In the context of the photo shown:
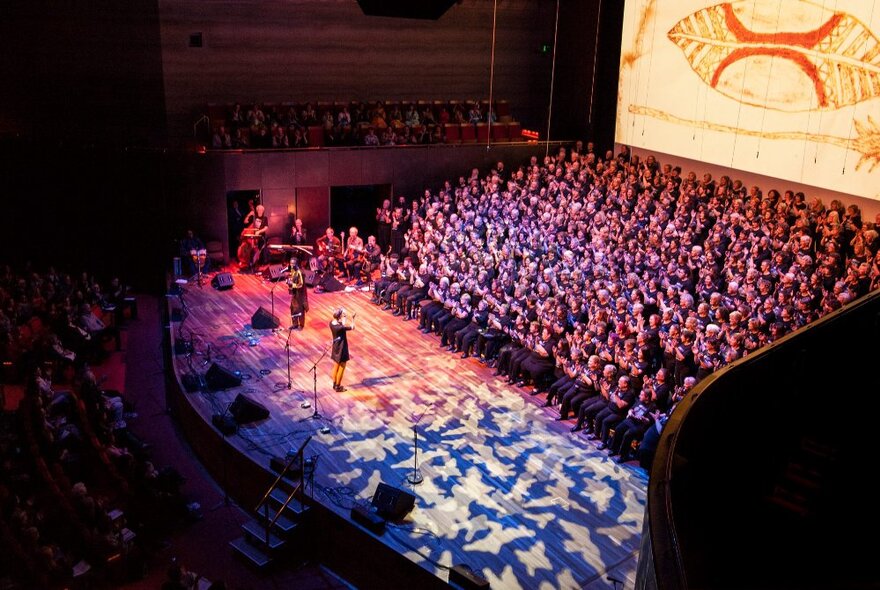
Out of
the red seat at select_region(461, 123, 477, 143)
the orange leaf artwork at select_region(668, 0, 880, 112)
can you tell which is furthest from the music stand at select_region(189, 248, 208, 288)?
the orange leaf artwork at select_region(668, 0, 880, 112)

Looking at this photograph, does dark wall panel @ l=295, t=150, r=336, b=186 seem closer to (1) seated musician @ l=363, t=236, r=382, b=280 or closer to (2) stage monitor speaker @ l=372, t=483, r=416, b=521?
(1) seated musician @ l=363, t=236, r=382, b=280

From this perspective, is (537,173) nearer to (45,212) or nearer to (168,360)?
(168,360)

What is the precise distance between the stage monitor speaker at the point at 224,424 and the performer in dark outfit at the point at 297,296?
3.36 metres

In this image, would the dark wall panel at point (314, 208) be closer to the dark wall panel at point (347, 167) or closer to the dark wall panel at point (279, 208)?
the dark wall panel at point (279, 208)

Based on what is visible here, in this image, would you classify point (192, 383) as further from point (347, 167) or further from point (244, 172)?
point (347, 167)

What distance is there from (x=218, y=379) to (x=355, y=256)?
5.24 metres

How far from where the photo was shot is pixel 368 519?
24.6ft

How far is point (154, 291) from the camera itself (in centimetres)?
1588

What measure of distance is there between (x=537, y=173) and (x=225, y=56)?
7114 mm

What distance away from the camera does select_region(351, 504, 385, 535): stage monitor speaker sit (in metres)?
7.46

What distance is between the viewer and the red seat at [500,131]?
18234 millimetres

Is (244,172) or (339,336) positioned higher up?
(244,172)

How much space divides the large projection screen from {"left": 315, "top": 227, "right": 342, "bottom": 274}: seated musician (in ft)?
20.8

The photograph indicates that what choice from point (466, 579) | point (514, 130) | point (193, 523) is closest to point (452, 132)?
point (514, 130)
